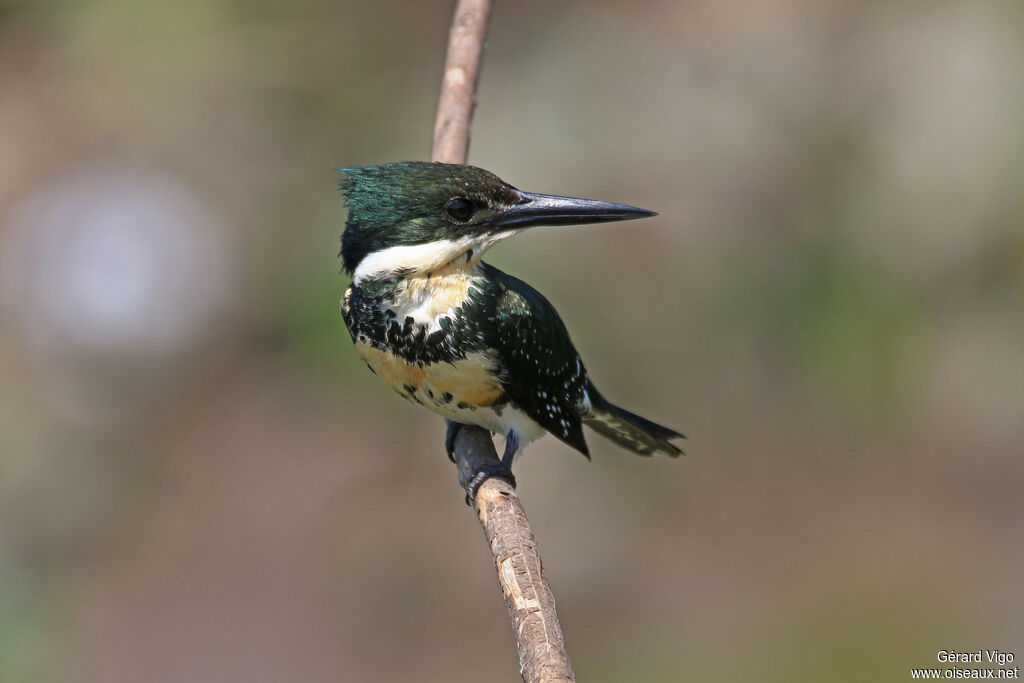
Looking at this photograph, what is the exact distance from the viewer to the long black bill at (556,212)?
2838mm

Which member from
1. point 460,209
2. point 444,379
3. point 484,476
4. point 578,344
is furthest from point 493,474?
point 578,344

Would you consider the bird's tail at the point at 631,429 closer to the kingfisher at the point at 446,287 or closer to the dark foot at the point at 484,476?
the kingfisher at the point at 446,287

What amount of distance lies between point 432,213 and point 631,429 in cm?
116

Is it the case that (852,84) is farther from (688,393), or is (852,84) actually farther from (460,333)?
(460,333)

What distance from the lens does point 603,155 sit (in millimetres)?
6270

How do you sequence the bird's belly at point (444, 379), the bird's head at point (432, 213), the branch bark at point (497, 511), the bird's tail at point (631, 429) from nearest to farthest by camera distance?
the branch bark at point (497, 511) → the bird's head at point (432, 213) → the bird's belly at point (444, 379) → the bird's tail at point (631, 429)

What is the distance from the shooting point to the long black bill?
112 inches

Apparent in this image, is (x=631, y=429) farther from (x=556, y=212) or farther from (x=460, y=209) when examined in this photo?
(x=460, y=209)

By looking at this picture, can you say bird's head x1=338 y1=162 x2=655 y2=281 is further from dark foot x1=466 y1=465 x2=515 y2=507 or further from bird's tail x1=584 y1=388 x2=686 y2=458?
bird's tail x1=584 y1=388 x2=686 y2=458

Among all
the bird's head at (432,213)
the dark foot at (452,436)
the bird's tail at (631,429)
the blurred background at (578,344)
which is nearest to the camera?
the bird's head at (432,213)

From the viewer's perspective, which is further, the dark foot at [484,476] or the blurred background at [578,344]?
the blurred background at [578,344]

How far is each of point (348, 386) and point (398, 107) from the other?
165 centimetres

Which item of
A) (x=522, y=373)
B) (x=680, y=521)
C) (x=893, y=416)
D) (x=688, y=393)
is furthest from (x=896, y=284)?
(x=522, y=373)

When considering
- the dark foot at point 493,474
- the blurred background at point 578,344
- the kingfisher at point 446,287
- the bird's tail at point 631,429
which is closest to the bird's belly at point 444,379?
the kingfisher at point 446,287
